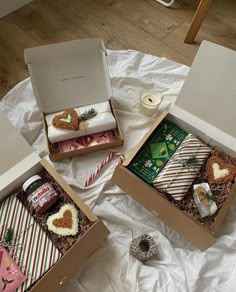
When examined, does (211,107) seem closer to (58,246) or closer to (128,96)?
(128,96)

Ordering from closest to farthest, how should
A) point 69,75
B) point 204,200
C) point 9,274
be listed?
point 9,274
point 204,200
point 69,75

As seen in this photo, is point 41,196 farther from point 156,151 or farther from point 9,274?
point 156,151

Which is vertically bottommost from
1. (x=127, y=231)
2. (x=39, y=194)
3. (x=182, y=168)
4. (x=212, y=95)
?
(x=127, y=231)

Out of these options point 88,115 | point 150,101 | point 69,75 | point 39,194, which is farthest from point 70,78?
point 39,194

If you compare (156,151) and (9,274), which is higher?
(156,151)

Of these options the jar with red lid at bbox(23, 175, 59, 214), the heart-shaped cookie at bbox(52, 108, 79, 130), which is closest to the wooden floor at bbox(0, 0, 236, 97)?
the heart-shaped cookie at bbox(52, 108, 79, 130)

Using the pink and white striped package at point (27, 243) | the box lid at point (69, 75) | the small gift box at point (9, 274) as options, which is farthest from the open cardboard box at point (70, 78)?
the small gift box at point (9, 274)

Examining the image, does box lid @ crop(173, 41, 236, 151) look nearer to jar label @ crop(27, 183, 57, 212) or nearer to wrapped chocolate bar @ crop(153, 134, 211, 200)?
wrapped chocolate bar @ crop(153, 134, 211, 200)
